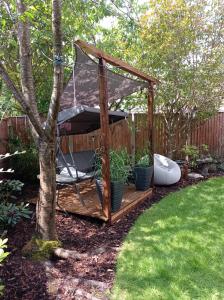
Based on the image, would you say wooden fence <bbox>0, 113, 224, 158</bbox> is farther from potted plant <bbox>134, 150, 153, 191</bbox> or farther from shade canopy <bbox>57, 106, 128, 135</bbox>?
potted plant <bbox>134, 150, 153, 191</bbox>

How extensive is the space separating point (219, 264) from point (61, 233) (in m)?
1.89

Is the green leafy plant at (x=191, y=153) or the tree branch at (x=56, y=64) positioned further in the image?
the green leafy plant at (x=191, y=153)

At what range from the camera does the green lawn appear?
234 centimetres

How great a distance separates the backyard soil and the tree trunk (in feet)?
1.03

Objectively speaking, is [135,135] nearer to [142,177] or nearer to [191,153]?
[191,153]

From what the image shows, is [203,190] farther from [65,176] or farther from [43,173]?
[43,173]

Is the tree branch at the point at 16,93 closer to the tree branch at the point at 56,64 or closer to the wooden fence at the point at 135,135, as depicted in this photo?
the tree branch at the point at 56,64

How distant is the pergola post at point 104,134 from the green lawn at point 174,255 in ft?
1.70

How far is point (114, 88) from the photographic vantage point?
4773 mm

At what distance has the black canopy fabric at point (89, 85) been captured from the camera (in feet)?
12.3

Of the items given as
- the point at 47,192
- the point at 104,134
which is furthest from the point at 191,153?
the point at 47,192

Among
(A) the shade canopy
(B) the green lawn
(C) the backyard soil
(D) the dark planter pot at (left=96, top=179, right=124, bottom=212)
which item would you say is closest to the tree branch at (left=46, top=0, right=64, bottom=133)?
(A) the shade canopy

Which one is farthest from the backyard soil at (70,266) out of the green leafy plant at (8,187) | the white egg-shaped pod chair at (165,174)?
the white egg-shaped pod chair at (165,174)

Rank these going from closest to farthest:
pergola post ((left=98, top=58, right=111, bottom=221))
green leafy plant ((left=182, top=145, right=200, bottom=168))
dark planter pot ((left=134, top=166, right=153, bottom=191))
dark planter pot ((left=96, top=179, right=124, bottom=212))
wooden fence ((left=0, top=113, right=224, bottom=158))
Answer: pergola post ((left=98, top=58, right=111, bottom=221)) < dark planter pot ((left=96, top=179, right=124, bottom=212)) < dark planter pot ((left=134, top=166, right=153, bottom=191)) < wooden fence ((left=0, top=113, right=224, bottom=158)) < green leafy plant ((left=182, top=145, right=200, bottom=168))
